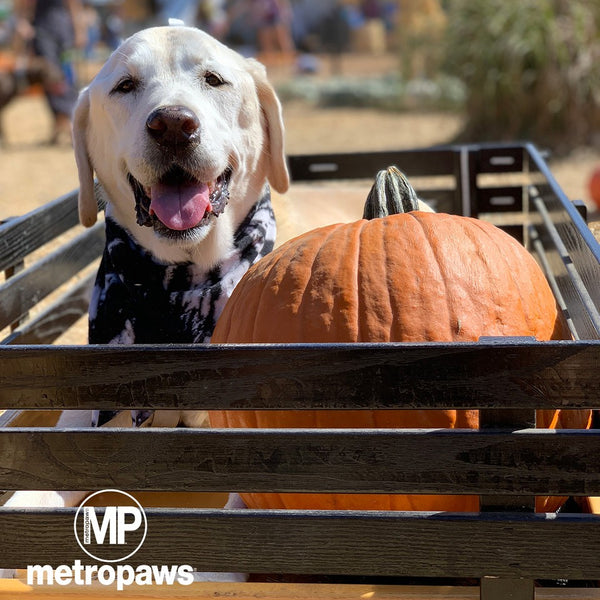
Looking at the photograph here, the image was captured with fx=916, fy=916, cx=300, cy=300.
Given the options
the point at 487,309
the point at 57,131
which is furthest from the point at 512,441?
the point at 57,131

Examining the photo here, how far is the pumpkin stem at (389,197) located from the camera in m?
2.56

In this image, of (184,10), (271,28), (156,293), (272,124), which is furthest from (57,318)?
(271,28)

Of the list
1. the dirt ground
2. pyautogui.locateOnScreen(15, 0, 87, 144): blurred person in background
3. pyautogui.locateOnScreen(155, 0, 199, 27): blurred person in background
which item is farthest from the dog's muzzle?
pyautogui.locateOnScreen(155, 0, 199, 27): blurred person in background

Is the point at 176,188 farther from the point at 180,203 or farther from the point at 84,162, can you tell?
the point at 84,162

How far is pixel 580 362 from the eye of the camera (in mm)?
1680

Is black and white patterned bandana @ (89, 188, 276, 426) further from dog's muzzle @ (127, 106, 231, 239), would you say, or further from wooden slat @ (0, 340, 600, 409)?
wooden slat @ (0, 340, 600, 409)

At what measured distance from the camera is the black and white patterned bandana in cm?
279

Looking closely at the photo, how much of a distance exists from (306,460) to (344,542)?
19cm

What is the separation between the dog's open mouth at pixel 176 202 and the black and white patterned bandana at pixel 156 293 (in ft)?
0.52

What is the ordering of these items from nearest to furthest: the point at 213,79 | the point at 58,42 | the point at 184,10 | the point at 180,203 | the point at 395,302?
the point at 395,302
the point at 180,203
the point at 213,79
the point at 58,42
the point at 184,10

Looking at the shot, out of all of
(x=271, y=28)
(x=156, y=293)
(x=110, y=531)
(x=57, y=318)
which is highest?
(x=271, y=28)

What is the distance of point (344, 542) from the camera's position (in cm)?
182

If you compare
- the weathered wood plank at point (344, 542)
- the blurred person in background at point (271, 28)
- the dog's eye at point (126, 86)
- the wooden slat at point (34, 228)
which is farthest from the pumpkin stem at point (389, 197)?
the blurred person in background at point (271, 28)

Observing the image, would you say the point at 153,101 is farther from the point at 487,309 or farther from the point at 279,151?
the point at 487,309
